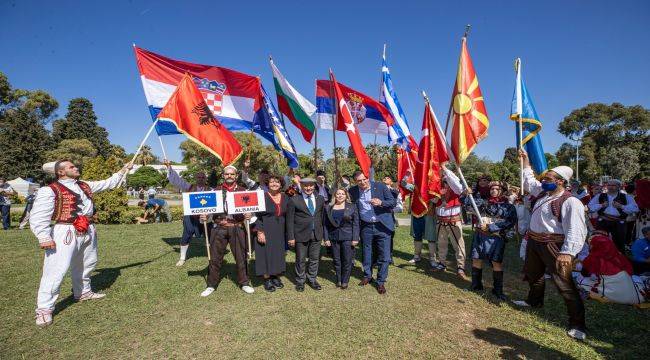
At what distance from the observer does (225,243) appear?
227 inches

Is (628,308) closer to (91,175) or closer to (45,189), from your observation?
(45,189)

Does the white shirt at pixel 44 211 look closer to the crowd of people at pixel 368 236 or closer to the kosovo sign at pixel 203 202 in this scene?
the crowd of people at pixel 368 236

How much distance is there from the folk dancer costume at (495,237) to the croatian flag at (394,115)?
2379mm

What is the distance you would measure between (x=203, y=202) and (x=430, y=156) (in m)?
4.24

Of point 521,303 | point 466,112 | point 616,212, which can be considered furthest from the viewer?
point 616,212

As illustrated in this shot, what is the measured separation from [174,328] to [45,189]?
273 cm

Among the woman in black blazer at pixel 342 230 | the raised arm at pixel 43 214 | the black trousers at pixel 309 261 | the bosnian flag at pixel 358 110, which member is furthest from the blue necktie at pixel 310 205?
the raised arm at pixel 43 214

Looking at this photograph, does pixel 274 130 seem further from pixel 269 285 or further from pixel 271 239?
pixel 269 285

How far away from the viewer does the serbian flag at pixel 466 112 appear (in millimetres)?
5516

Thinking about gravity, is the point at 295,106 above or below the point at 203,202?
above

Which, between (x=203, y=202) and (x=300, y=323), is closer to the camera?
(x=300, y=323)

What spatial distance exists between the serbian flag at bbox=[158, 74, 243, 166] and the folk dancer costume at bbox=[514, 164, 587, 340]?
520 cm

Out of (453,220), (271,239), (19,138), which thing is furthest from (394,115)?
(19,138)

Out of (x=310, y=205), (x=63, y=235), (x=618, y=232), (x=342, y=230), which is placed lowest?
(x=618, y=232)
